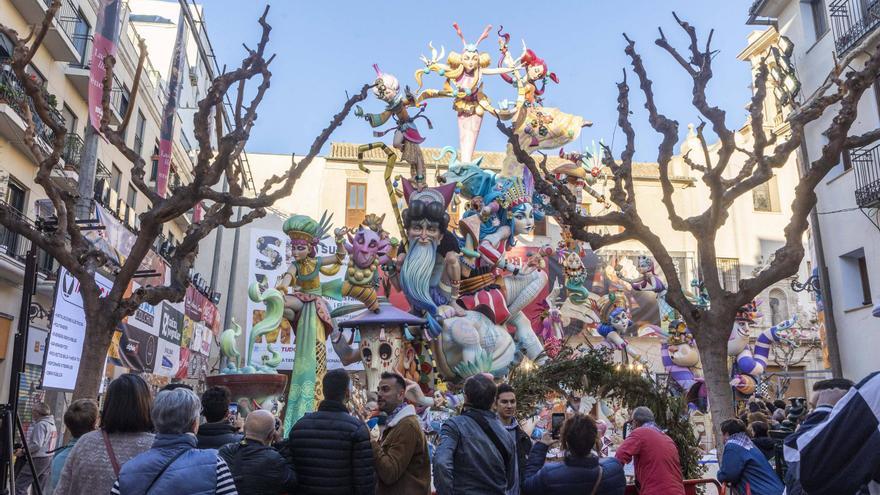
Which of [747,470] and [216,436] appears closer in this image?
[216,436]

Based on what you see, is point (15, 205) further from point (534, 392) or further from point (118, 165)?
point (534, 392)

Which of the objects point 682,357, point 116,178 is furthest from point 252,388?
point 116,178

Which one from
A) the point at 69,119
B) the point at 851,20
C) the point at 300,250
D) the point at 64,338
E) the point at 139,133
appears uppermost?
the point at 139,133

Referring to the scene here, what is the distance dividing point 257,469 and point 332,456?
421mm

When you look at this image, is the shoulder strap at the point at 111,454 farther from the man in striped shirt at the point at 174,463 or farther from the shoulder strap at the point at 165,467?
the shoulder strap at the point at 165,467

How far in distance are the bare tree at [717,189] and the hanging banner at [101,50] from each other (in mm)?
5087

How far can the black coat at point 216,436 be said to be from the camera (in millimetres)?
4309

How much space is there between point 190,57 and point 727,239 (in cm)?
2284

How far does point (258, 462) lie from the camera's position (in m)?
4.01

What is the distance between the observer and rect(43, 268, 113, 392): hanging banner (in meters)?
9.21

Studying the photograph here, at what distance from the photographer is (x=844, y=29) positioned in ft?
47.1

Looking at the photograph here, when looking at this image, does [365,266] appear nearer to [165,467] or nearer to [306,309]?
[306,309]

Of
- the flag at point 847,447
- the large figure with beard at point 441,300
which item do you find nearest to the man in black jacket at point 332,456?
the flag at point 847,447

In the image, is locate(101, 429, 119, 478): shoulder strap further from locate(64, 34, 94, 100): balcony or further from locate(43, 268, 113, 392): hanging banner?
locate(64, 34, 94, 100): balcony
